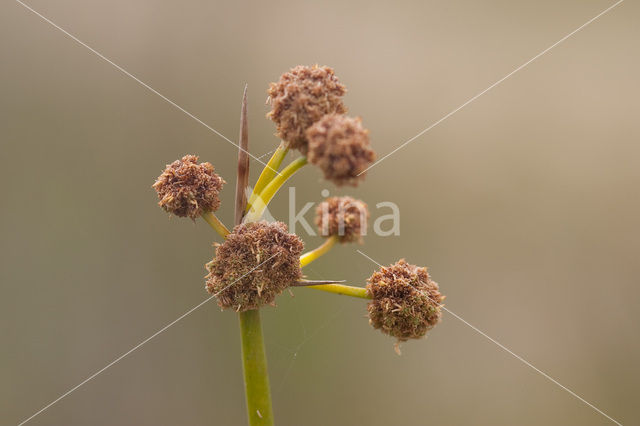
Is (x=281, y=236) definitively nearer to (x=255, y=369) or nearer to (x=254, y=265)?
(x=254, y=265)

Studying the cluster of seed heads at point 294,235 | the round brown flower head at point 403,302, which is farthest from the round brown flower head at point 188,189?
the round brown flower head at point 403,302

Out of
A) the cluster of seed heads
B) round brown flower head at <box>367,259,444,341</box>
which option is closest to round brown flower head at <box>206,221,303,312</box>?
the cluster of seed heads

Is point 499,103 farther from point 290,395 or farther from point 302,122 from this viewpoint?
point 302,122

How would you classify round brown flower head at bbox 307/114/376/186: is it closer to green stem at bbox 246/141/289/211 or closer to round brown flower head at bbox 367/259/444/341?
green stem at bbox 246/141/289/211

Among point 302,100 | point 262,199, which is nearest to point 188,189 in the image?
point 262,199

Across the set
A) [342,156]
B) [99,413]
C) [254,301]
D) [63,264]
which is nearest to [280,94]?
[342,156]

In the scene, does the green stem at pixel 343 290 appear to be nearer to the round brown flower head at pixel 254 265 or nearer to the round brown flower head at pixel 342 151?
the round brown flower head at pixel 254 265
